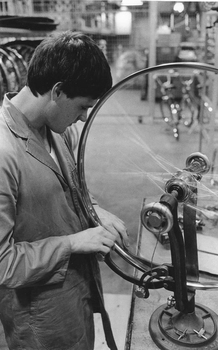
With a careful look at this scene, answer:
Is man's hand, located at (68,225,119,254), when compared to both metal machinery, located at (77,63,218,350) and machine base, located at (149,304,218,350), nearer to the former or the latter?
metal machinery, located at (77,63,218,350)

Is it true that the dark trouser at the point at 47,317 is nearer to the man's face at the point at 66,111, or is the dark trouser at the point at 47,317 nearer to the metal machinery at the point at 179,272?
the metal machinery at the point at 179,272

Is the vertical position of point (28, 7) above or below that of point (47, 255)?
above

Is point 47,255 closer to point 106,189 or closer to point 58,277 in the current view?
point 58,277

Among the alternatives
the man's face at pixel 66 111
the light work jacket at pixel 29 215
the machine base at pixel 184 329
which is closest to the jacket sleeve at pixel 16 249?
the light work jacket at pixel 29 215

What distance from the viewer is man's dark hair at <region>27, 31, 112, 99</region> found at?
71 cm

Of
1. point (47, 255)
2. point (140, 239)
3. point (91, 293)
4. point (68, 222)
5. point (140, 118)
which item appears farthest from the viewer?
point (140, 118)

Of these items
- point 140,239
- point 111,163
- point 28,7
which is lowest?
point 111,163

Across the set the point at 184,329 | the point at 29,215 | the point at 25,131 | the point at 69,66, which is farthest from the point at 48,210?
the point at 184,329

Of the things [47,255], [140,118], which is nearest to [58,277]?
[47,255]

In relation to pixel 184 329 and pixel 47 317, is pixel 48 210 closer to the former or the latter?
pixel 47 317

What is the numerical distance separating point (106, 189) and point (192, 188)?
216cm

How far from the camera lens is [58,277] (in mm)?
826

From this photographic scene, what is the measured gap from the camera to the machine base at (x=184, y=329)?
865mm

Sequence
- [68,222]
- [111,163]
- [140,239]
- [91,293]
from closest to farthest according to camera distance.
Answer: [68,222] → [91,293] → [140,239] → [111,163]
